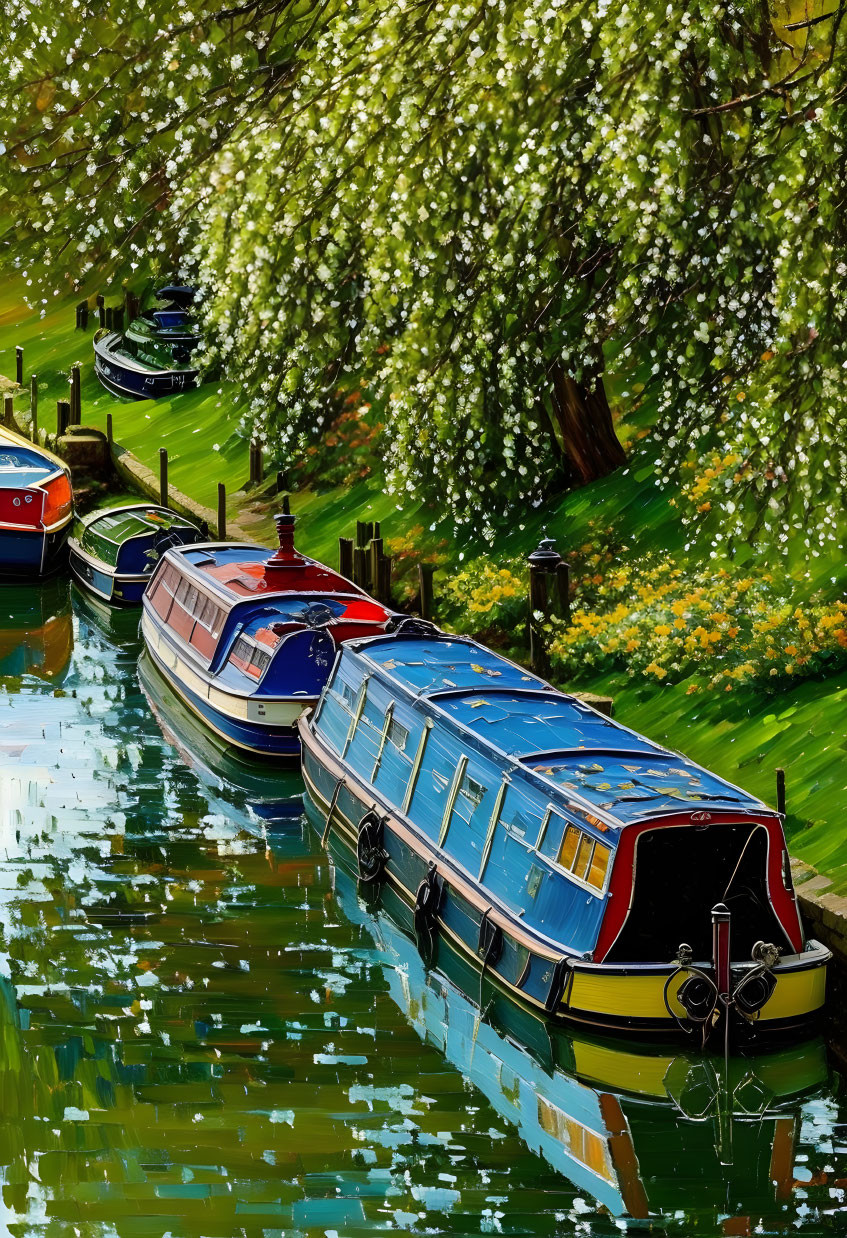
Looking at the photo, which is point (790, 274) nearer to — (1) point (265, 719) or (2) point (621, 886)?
(2) point (621, 886)

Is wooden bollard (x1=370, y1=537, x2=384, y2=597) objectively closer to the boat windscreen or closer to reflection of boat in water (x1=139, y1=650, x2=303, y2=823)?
reflection of boat in water (x1=139, y1=650, x2=303, y2=823)

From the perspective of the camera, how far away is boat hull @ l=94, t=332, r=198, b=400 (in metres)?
45.4

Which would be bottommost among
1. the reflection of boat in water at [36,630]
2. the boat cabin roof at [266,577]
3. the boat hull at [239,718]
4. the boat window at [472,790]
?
the reflection of boat in water at [36,630]

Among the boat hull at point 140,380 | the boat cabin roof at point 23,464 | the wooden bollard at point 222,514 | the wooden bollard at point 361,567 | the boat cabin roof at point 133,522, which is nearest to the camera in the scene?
the wooden bollard at point 361,567

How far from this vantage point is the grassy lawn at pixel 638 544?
687 inches

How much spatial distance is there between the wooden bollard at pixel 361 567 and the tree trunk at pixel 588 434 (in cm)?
336

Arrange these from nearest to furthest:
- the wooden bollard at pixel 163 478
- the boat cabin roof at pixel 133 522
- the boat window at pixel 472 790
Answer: the boat window at pixel 472 790, the boat cabin roof at pixel 133 522, the wooden bollard at pixel 163 478

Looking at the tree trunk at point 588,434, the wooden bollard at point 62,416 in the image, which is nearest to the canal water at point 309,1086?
the tree trunk at point 588,434

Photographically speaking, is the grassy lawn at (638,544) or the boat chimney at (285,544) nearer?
the grassy lawn at (638,544)

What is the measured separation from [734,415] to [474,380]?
301 centimetres

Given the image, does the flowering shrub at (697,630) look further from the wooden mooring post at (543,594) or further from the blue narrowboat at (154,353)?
the blue narrowboat at (154,353)

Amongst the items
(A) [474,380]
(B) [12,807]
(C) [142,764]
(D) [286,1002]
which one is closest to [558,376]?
(A) [474,380]

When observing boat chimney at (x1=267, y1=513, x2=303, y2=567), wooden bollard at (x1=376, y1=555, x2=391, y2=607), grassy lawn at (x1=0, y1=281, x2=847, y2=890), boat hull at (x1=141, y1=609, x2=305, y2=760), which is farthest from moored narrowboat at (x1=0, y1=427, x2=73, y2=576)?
boat chimney at (x1=267, y1=513, x2=303, y2=567)

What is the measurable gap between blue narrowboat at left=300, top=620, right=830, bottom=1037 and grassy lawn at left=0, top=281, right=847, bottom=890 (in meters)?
1.18
